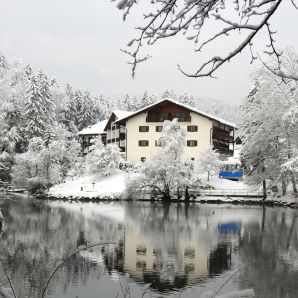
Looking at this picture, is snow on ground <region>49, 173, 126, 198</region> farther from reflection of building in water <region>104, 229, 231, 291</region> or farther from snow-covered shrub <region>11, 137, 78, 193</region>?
reflection of building in water <region>104, 229, 231, 291</region>

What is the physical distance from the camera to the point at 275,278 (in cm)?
1647

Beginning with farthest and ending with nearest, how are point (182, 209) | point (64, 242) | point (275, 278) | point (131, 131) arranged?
point (131, 131) → point (182, 209) → point (64, 242) → point (275, 278)

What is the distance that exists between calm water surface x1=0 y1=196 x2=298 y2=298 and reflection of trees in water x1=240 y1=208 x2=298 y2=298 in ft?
0.11

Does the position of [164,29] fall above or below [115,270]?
above

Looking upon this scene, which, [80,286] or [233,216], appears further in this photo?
[233,216]

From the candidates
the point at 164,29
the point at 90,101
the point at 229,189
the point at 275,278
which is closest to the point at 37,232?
the point at 275,278

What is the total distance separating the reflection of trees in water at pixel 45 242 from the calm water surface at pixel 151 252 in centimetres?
4

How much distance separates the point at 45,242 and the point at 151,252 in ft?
18.4

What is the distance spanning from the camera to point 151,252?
21.0 meters

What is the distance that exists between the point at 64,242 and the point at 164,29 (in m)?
20.2

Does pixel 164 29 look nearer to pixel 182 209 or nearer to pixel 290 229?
pixel 290 229

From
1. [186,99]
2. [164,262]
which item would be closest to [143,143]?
[164,262]

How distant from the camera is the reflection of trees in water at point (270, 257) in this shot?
50.7ft

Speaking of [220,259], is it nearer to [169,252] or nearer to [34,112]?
[169,252]
